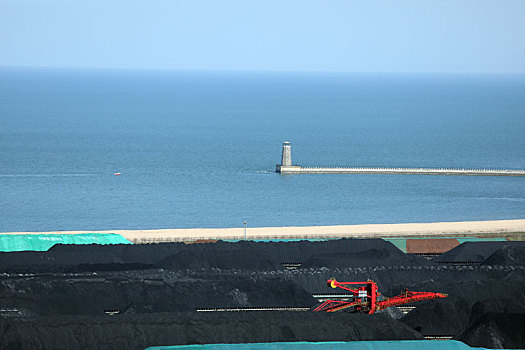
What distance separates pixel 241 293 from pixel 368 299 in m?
5.13

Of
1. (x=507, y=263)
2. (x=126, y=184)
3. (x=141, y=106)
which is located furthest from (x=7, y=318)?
(x=141, y=106)

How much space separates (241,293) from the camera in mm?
35375

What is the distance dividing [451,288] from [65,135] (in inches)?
3705

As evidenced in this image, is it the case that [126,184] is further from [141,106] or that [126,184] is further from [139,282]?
[141,106]

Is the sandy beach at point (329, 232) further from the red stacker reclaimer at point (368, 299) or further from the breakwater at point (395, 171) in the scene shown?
the breakwater at point (395, 171)

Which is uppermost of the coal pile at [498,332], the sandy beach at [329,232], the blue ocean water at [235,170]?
the blue ocean water at [235,170]

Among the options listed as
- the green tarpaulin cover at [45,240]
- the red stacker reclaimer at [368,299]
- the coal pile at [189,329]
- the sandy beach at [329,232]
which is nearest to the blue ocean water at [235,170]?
the sandy beach at [329,232]

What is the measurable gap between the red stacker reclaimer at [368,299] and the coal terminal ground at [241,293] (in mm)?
518

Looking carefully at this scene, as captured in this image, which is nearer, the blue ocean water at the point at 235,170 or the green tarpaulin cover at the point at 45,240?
the green tarpaulin cover at the point at 45,240

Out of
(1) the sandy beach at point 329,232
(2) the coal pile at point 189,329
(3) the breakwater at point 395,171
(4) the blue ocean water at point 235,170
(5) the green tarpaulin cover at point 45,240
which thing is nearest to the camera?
(2) the coal pile at point 189,329

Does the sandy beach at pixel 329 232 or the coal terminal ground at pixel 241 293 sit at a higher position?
the sandy beach at pixel 329 232

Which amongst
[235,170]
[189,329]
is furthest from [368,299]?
[235,170]

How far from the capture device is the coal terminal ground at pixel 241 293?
29141 mm

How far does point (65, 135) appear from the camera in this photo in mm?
123500
